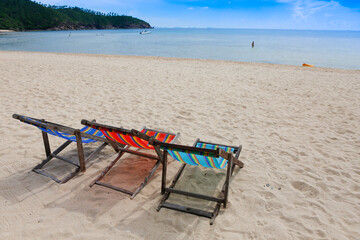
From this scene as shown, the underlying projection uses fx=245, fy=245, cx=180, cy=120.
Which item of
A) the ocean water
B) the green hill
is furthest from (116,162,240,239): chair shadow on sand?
the green hill

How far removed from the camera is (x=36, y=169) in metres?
3.40

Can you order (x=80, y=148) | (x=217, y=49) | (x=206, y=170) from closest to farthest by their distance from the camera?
(x=80, y=148), (x=206, y=170), (x=217, y=49)

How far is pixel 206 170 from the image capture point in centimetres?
353

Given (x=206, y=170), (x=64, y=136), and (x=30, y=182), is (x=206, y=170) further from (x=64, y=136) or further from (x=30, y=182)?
(x=30, y=182)

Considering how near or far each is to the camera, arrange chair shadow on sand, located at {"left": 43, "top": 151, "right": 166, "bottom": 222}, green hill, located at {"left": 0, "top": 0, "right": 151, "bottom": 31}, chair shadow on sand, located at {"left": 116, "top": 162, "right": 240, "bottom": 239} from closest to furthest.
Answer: chair shadow on sand, located at {"left": 116, "top": 162, "right": 240, "bottom": 239}
chair shadow on sand, located at {"left": 43, "top": 151, "right": 166, "bottom": 222}
green hill, located at {"left": 0, "top": 0, "right": 151, "bottom": 31}

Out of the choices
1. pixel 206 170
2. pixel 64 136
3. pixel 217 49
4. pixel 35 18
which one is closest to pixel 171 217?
pixel 206 170

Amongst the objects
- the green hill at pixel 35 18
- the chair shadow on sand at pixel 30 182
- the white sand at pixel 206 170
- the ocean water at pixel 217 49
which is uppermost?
the green hill at pixel 35 18

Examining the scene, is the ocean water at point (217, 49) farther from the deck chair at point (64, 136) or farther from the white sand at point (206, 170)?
the deck chair at point (64, 136)

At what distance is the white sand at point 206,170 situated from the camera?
2504mm

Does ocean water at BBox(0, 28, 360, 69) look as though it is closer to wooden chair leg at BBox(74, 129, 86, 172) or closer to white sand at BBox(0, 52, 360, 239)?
white sand at BBox(0, 52, 360, 239)

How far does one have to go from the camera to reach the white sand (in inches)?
98.6

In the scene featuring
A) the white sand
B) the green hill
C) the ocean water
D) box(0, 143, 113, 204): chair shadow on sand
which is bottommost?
box(0, 143, 113, 204): chair shadow on sand

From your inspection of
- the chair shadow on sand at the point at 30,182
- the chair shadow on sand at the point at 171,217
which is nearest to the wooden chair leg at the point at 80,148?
the chair shadow on sand at the point at 30,182

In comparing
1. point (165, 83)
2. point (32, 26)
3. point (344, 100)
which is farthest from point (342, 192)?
point (32, 26)
